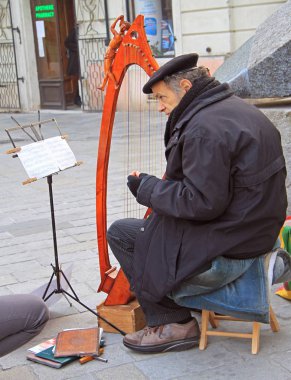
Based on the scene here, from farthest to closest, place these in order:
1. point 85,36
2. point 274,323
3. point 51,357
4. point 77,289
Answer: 1. point 85,36
2. point 77,289
3. point 274,323
4. point 51,357

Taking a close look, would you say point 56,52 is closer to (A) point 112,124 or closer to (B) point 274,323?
(A) point 112,124

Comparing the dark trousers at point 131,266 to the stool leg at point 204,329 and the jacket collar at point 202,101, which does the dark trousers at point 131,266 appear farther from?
the jacket collar at point 202,101

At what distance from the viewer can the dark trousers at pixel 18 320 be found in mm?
2889

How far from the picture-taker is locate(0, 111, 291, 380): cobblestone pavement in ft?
10.6

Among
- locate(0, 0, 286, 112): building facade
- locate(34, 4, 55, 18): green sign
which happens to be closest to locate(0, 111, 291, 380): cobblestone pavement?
locate(0, 0, 286, 112): building facade

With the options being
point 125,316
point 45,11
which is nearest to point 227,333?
point 125,316

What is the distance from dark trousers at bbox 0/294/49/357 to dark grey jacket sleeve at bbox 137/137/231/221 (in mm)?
672

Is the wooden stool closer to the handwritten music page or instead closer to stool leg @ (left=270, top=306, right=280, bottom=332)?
stool leg @ (left=270, top=306, right=280, bottom=332)

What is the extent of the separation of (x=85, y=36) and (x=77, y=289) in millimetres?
10027

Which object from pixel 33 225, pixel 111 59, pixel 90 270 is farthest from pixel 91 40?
pixel 111 59

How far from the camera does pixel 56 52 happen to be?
1486cm

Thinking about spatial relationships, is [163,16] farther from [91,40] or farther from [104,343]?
[104,343]

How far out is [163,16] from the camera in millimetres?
13336

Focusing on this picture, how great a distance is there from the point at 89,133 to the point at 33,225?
537 cm
